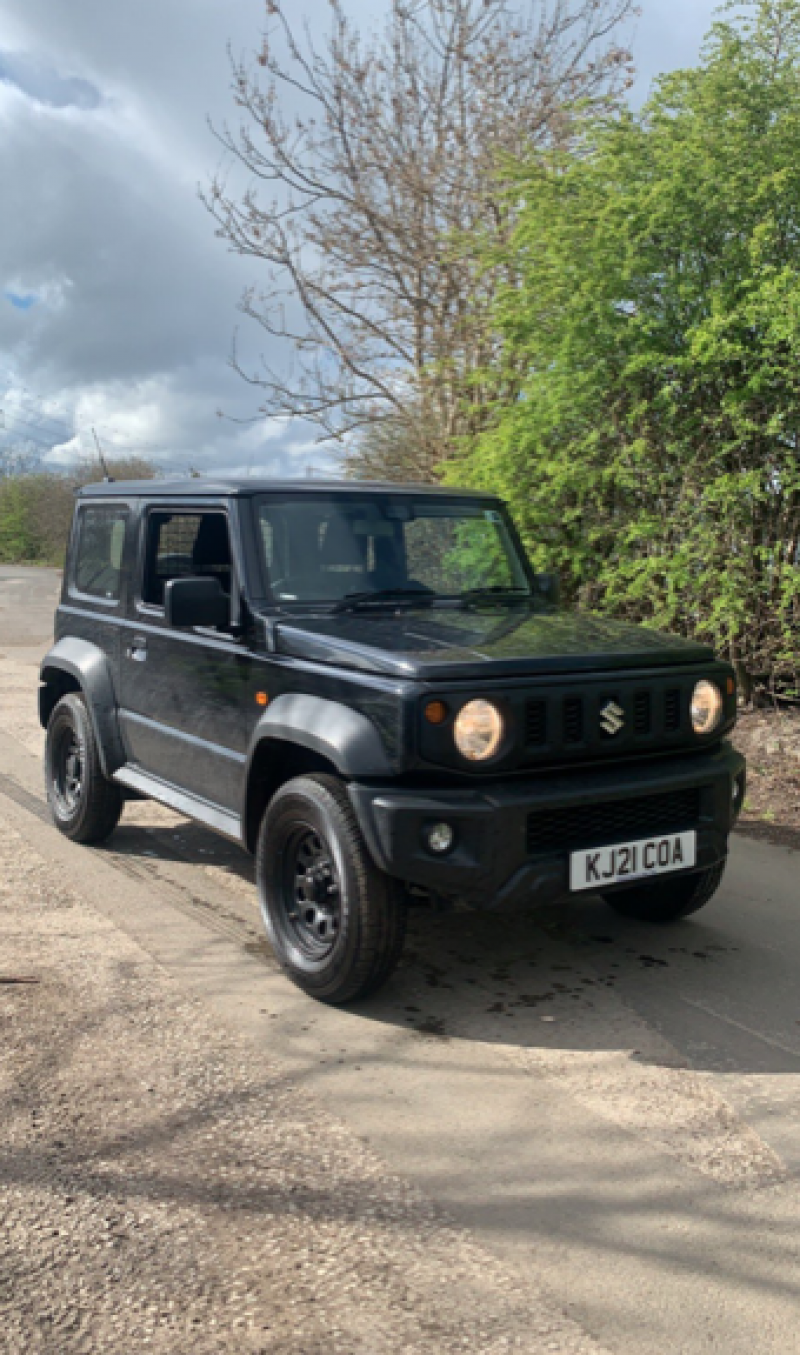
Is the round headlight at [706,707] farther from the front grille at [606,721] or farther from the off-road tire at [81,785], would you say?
the off-road tire at [81,785]

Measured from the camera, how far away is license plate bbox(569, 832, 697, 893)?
378 centimetres

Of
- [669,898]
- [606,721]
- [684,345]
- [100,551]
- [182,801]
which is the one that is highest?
[684,345]

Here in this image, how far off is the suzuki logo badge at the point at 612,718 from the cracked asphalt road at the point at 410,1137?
0.97 metres

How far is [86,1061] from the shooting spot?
3514mm

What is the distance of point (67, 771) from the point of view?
243 inches

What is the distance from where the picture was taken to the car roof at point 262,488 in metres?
4.76

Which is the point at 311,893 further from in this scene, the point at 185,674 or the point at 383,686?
the point at 185,674

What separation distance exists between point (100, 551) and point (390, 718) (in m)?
2.88

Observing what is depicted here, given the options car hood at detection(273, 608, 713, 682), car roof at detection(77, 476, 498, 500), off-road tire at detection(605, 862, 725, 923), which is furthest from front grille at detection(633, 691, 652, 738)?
car roof at detection(77, 476, 498, 500)

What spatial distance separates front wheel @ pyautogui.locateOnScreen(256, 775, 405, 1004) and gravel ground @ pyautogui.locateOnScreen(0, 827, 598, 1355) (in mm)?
409

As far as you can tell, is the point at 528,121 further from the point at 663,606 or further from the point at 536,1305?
the point at 536,1305

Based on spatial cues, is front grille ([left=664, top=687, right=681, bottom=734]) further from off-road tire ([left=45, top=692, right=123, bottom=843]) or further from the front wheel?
off-road tire ([left=45, top=692, right=123, bottom=843])

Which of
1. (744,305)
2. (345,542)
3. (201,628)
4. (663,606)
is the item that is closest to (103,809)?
(201,628)

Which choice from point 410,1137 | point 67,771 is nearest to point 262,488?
point 67,771
